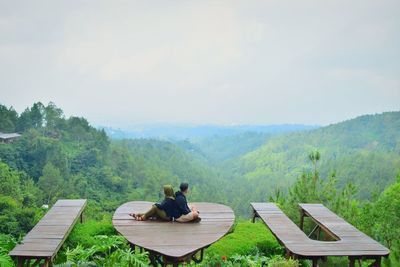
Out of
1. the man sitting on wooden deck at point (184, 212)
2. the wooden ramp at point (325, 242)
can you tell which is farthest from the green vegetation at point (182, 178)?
the man sitting on wooden deck at point (184, 212)

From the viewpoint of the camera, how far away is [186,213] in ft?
22.5

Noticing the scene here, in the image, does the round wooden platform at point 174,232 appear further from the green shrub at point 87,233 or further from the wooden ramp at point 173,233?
the green shrub at point 87,233

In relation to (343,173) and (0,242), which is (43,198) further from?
(343,173)

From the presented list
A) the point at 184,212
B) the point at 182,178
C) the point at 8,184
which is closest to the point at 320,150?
the point at 182,178

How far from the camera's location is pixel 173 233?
6215mm

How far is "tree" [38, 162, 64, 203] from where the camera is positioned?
46.5m

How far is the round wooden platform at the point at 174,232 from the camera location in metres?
5.58

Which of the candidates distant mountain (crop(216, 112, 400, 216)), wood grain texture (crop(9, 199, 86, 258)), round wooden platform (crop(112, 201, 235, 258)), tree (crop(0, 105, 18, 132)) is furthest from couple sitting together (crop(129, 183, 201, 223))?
distant mountain (crop(216, 112, 400, 216))

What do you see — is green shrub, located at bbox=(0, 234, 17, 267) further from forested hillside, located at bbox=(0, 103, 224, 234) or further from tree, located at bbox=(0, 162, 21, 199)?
forested hillside, located at bbox=(0, 103, 224, 234)

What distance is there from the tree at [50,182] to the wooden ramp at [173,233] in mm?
41755

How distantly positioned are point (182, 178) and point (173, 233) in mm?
80831

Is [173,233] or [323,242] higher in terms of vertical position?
[173,233]

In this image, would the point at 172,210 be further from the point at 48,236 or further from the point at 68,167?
the point at 68,167

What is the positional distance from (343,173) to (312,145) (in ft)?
151
